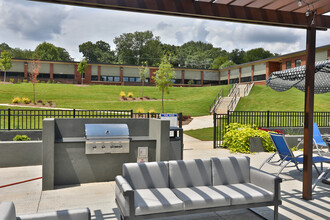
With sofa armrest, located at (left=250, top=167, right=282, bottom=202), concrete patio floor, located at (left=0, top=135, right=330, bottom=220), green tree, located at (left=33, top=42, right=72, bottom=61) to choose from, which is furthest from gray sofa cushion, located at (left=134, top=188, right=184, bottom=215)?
green tree, located at (left=33, top=42, right=72, bottom=61)

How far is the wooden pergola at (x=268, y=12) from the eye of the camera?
4.11 metres

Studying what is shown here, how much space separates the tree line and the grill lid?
7435 centimetres

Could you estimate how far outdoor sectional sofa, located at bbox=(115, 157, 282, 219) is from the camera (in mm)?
3365

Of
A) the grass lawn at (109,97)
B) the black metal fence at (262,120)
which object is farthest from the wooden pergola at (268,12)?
the grass lawn at (109,97)

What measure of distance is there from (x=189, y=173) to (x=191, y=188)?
0.77 feet

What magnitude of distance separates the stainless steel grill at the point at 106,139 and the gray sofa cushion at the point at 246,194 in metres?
2.68

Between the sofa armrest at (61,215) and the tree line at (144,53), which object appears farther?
the tree line at (144,53)

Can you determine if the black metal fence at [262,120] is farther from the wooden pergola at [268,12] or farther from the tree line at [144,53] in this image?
the tree line at [144,53]

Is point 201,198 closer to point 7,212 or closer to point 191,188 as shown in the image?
point 191,188

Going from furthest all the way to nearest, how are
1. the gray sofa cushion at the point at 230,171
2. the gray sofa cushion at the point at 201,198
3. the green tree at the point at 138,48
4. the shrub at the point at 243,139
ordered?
the green tree at the point at 138,48, the shrub at the point at 243,139, the gray sofa cushion at the point at 230,171, the gray sofa cushion at the point at 201,198

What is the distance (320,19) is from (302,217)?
140 inches

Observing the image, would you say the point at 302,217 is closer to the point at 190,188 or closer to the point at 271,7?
the point at 190,188

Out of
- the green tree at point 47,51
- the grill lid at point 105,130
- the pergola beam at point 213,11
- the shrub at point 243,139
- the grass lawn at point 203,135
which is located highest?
the green tree at point 47,51

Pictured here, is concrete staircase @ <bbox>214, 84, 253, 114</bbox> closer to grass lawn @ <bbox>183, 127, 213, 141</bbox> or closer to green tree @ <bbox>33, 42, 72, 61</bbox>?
grass lawn @ <bbox>183, 127, 213, 141</bbox>
